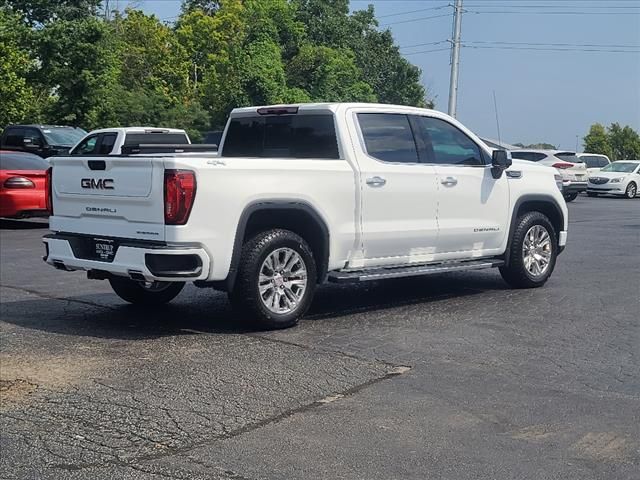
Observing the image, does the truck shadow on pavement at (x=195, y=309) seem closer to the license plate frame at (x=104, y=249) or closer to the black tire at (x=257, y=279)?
the black tire at (x=257, y=279)

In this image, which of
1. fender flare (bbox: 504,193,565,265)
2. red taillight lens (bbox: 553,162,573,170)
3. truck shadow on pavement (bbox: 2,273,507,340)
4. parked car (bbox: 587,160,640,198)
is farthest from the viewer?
parked car (bbox: 587,160,640,198)

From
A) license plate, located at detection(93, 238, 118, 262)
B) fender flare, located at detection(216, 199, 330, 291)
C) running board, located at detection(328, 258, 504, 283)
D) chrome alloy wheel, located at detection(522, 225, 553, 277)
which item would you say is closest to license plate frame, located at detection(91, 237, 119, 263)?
license plate, located at detection(93, 238, 118, 262)

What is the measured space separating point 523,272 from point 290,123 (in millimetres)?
3087

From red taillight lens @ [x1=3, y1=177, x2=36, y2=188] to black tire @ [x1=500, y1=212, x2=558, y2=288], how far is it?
409 inches

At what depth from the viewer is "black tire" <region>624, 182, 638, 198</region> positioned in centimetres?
3408

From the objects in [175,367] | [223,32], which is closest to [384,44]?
[223,32]

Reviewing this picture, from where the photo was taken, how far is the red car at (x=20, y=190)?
1697 cm

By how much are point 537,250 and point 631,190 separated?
25.9 meters

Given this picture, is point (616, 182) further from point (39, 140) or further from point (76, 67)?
point (39, 140)

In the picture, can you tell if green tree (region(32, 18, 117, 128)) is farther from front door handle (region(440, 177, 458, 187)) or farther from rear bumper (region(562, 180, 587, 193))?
front door handle (region(440, 177, 458, 187))

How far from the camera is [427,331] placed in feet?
25.7

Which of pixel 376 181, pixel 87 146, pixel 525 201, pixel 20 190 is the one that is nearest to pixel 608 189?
pixel 87 146

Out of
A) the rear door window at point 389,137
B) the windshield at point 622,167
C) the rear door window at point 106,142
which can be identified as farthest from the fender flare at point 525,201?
the windshield at point 622,167

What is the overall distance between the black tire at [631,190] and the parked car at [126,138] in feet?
68.2
